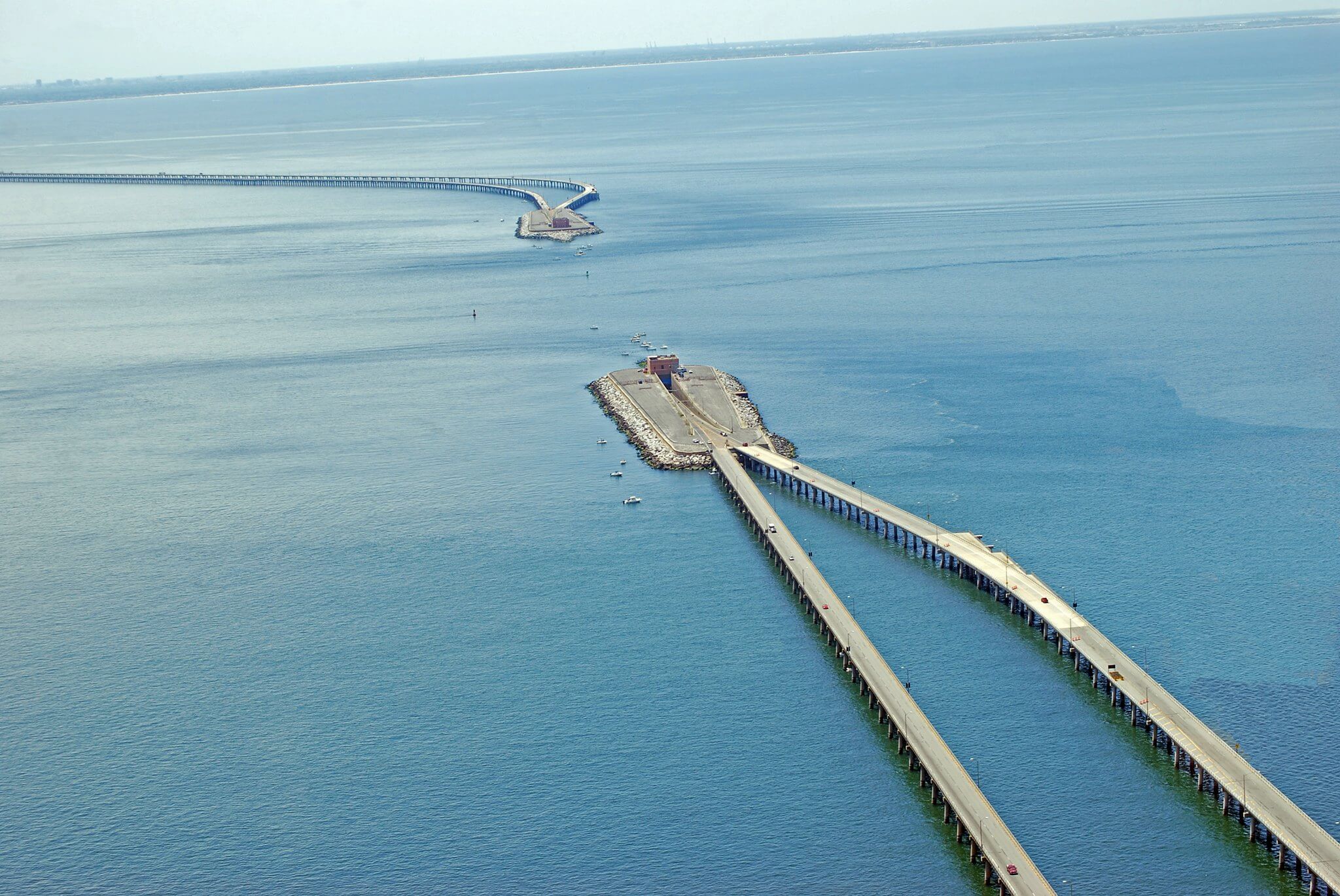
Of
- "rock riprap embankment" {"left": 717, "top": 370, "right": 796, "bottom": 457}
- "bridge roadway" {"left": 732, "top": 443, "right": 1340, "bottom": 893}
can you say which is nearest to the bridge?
"rock riprap embankment" {"left": 717, "top": 370, "right": 796, "bottom": 457}

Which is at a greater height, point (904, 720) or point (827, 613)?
point (827, 613)

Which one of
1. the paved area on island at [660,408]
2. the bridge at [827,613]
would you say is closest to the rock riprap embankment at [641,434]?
the bridge at [827,613]

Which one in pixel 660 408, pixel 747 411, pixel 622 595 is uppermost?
pixel 747 411

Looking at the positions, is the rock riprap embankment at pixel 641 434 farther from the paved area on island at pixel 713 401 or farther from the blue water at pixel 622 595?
the paved area on island at pixel 713 401

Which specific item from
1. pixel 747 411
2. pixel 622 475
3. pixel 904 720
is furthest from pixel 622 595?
pixel 747 411

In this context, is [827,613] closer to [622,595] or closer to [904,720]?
[904,720]
